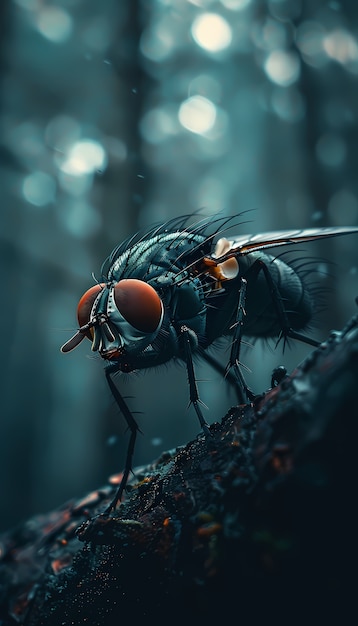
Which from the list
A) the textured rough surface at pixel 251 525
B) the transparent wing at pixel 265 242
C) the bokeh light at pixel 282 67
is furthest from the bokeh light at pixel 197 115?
the textured rough surface at pixel 251 525

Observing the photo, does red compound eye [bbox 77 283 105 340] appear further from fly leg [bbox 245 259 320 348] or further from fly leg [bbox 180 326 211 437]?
fly leg [bbox 245 259 320 348]

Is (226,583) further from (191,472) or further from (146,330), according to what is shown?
(146,330)

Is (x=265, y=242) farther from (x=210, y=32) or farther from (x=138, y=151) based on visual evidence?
(x=210, y=32)

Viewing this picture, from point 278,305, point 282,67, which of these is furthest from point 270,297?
point 282,67

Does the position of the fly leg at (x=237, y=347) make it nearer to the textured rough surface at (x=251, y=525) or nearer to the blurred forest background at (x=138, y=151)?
the textured rough surface at (x=251, y=525)

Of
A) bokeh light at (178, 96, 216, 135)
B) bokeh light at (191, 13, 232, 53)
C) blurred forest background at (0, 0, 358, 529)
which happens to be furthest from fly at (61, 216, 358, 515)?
bokeh light at (191, 13, 232, 53)

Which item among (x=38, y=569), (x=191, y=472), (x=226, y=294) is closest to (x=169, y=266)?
(x=226, y=294)
